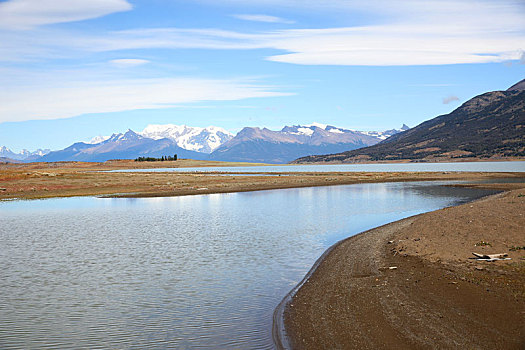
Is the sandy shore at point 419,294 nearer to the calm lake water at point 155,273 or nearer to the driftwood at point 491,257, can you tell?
the driftwood at point 491,257

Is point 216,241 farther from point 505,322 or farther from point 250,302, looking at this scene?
point 505,322

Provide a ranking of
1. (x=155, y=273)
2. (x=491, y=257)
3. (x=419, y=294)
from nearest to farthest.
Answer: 1. (x=419, y=294)
2. (x=491, y=257)
3. (x=155, y=273)

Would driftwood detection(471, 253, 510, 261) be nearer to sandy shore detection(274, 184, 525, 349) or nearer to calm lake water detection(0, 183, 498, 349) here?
sandy shore detection(274, 184, 525, 349)

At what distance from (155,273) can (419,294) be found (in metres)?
14.0

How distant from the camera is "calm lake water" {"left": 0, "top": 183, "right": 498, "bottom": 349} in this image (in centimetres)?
1597

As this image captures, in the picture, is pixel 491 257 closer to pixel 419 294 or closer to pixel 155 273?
pixel 419 294

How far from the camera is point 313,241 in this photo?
33.7 metres

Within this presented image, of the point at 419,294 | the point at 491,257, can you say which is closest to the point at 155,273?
the point at 419,294

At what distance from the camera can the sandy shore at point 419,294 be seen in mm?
13852

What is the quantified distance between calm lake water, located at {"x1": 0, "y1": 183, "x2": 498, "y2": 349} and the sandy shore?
1.70m

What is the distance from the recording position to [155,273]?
2439cm

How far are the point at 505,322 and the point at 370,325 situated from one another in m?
4.30

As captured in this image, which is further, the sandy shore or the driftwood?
the driftwood

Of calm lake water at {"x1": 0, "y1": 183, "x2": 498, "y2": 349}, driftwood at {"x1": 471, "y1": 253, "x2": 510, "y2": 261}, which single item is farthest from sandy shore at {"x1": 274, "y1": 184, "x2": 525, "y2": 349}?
calm lake water at {"x1": 0, "y1": 183, "x2": 498, "y2": 349}
